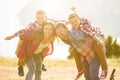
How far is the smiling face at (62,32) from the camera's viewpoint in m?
8.77

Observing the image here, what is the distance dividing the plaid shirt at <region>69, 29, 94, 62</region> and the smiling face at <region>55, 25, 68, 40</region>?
0.42 ft

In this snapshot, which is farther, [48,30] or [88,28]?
[48,30]

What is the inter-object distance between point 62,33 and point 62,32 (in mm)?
22

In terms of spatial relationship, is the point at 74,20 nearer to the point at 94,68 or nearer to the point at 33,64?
the point at 94,68

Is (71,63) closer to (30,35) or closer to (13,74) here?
(13,74)

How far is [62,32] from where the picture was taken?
28.8 ft

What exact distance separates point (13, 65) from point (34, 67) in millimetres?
6975

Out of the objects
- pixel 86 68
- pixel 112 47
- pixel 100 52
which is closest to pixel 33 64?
pixel 86 68

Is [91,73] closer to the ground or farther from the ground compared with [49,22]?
closer to the ground

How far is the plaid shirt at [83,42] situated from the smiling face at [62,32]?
128 mm

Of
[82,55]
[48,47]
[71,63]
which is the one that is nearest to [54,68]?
[71,63]

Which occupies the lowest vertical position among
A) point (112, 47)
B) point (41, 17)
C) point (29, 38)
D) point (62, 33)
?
point (112, 47)

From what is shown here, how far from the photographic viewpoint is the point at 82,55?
8805 mm

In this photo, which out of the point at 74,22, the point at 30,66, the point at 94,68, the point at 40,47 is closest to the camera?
the point at 94,68
